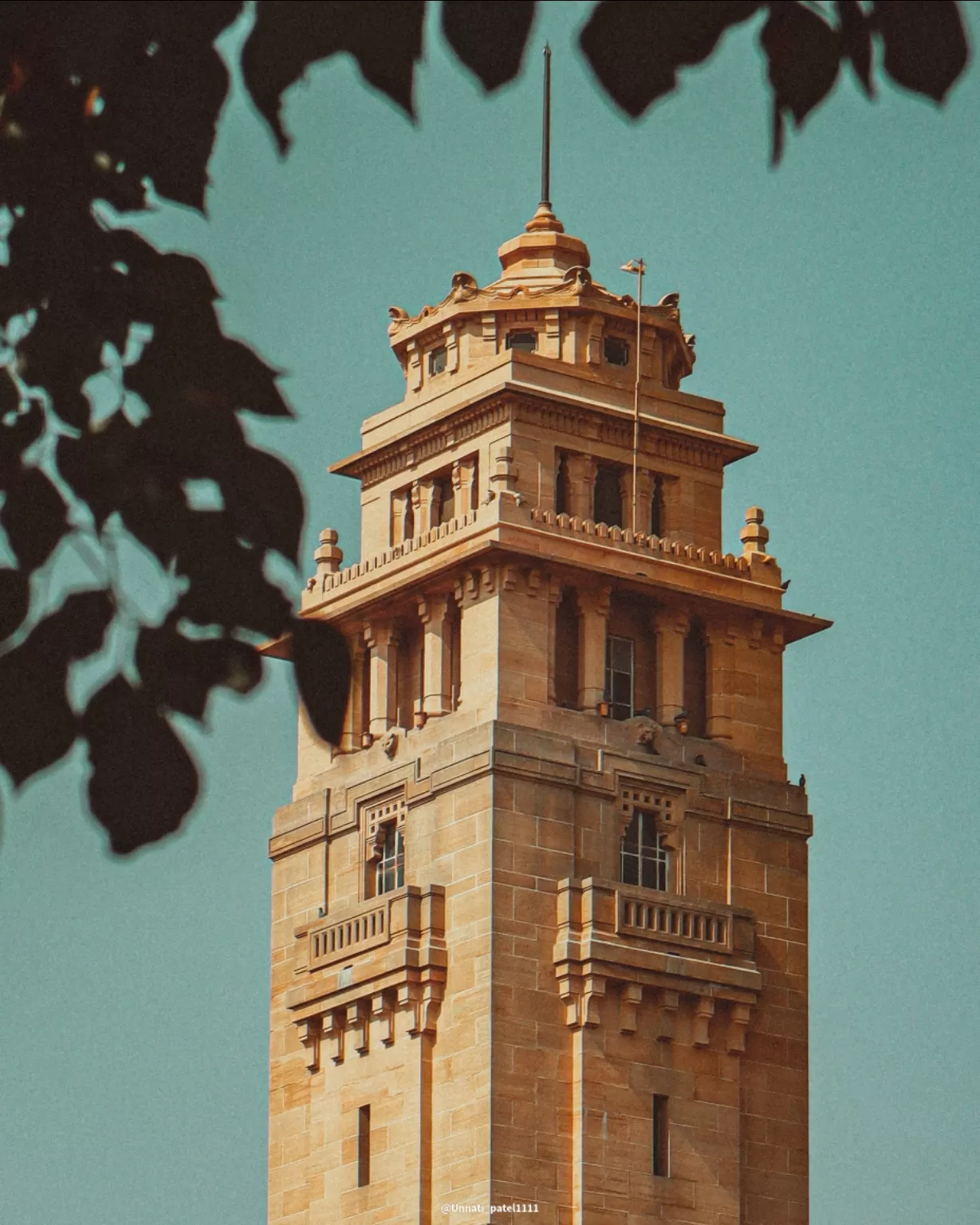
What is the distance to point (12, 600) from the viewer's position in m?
6.19

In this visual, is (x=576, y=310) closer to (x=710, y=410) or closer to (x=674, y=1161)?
(x=710, y=410)

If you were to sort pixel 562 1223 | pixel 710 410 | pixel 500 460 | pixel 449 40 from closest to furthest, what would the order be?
pixel 449 40
pixel 562 1223
pixel 500 460
pixel 710 410

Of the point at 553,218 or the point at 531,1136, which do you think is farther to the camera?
the point at 553,218

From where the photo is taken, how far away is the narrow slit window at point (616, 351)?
49.6 metres

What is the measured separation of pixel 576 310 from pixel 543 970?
10.6 meters

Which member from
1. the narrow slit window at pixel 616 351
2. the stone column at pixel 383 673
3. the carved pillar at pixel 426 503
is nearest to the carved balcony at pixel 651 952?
the stone column at pixel 383 673

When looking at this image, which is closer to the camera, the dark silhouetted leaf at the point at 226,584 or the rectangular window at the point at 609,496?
the dark silhouetted leaf at the point at 226,584

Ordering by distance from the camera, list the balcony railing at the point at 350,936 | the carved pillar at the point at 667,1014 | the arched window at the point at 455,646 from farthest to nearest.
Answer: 1. the arched window at the point at 455,646
2. the balcony railing at the point at 350,936
3. the carved pillar at the point at 667,1014

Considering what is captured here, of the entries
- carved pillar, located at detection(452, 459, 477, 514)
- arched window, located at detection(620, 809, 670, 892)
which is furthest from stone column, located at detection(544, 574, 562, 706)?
arched window, located at detection(620, 809, 670, 892)

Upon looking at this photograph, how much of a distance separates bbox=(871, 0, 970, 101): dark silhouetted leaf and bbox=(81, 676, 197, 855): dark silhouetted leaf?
1772 mm

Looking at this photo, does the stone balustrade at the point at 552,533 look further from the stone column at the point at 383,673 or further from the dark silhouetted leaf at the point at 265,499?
the dark silhouetted leaf at the point at 265,499

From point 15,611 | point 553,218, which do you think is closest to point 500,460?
point 553,218

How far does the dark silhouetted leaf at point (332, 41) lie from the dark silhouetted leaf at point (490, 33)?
66mm

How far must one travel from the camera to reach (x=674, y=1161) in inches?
1752
